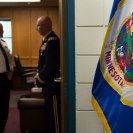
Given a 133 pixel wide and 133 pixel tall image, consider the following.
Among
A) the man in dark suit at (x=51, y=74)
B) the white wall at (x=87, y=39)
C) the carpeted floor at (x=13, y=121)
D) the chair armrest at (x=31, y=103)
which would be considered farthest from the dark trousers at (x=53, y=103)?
the carpeted floor at (x=13, y=121)

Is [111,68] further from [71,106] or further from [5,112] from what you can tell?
[5,112]

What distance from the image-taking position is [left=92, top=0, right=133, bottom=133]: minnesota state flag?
4.66ft

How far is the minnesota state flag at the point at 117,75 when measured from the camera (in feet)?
4.66

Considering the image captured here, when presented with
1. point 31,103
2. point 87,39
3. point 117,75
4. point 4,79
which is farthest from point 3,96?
point 117,75

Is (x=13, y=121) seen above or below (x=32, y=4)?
below

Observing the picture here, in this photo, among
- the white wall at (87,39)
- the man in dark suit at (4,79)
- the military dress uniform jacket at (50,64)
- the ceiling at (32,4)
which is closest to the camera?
the white wall at (87,39)

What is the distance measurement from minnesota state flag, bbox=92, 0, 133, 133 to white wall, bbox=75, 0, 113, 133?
0.13 m

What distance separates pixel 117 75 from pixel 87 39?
1.23 ft

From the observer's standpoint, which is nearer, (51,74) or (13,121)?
(51,74)

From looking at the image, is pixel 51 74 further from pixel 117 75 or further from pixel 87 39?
pixel 117 75

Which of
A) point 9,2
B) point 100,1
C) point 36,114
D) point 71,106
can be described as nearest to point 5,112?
point 36,114

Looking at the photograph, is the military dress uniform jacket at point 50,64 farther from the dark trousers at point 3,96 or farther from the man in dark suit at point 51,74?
the dark trousers at point 3,96

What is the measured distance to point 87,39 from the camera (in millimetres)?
1848

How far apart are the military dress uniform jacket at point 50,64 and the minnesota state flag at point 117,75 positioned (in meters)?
1.24
